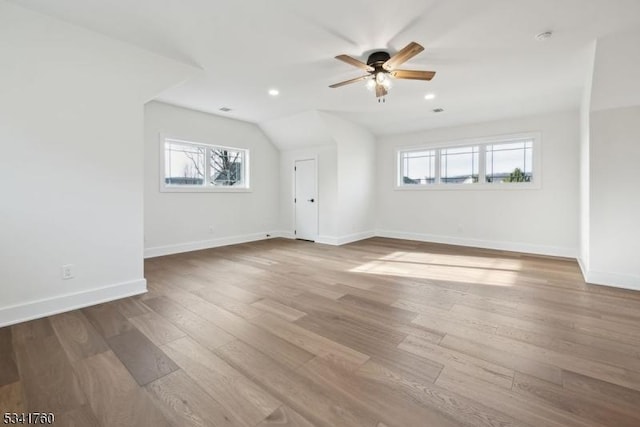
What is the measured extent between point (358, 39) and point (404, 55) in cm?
50

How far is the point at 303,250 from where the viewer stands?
18.5 ft

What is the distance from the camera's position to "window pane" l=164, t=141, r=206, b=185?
5.33 metres

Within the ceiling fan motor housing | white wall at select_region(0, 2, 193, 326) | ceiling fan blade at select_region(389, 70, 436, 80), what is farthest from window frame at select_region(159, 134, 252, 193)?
→ ceiling fan blade at select_region(389, 70, 436, 80)

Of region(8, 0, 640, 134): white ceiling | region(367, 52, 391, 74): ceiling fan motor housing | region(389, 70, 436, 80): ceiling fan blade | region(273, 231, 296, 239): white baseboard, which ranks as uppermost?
region(8, 0, 640, 134): white ceiling

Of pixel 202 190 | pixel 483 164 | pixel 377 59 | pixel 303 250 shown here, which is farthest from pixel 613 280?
pixel 202 190

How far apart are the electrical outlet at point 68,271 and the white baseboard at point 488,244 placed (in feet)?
19.8

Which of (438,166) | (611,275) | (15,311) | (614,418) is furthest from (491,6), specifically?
(15,311)

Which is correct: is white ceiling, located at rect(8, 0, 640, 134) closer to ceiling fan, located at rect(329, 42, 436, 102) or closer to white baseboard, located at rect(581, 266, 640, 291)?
ceiling fan, located at rect(329, 42, 436, 102)

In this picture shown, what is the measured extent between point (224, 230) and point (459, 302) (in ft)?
15.5

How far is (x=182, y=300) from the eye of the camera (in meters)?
3.02

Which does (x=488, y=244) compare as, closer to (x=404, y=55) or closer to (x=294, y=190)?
(x=294, y=190)

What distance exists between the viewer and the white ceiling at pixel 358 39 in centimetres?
244

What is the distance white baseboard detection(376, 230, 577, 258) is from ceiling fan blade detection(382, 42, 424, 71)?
4.30m

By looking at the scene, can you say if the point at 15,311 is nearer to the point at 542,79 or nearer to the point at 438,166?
the point at 542,79
